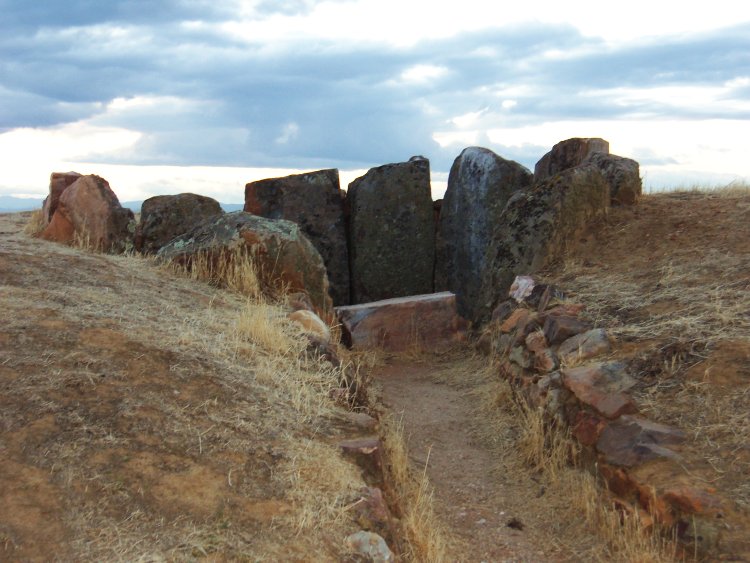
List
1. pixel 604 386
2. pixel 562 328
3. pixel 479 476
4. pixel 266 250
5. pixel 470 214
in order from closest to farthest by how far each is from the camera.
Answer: pixel 604 386, pixel 479 476, pixel 562 328, pixel 266 250, pixel 470 214

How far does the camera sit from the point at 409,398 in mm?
7855

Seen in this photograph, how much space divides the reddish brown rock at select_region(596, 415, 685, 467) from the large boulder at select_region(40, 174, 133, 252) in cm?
716

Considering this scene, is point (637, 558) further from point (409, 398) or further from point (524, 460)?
point (409, 398)

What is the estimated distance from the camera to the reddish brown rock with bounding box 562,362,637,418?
512 centimetres

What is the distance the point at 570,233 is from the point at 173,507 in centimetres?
592

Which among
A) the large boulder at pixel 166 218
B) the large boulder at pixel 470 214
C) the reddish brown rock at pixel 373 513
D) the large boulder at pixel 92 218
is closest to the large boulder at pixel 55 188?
the large boulder at pixel 92 218

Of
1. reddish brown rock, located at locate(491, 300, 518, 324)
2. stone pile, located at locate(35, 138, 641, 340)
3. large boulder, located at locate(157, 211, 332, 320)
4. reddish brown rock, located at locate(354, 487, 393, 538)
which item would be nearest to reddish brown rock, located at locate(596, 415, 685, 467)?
reddish brown rock, located at locate(354, 487, 393, 538)

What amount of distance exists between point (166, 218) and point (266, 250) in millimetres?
2954

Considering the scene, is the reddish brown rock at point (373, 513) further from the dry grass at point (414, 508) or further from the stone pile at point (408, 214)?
the stone pile at point (408, 214)

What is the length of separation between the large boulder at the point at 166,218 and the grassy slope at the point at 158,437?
170 inches

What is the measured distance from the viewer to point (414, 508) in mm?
4516

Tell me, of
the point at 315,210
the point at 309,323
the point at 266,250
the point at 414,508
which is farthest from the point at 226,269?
the point at 315,210

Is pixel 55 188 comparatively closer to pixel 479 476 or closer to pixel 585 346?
pixel 479 476

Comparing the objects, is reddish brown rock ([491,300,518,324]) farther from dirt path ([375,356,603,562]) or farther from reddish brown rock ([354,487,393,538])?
reddish brown rock ([354,487,393,538])
